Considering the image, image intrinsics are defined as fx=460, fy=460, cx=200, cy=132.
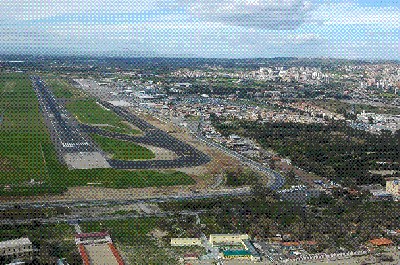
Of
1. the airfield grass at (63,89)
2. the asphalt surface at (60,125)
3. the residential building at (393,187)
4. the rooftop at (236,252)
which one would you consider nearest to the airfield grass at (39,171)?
the asphalt surface at (60,125)

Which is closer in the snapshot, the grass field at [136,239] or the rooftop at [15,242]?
the rooftop at [15,242]

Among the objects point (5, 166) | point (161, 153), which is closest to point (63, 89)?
point (161, 153)

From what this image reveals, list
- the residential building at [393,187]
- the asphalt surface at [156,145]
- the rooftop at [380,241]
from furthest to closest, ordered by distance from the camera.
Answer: the asphalt surface at [156,145] → the residential building at [393,187] → the rooftop at [380,241]

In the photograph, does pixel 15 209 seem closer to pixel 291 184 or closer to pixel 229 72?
pixel 291 184

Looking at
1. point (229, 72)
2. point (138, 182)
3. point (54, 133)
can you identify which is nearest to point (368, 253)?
point (138, 182)

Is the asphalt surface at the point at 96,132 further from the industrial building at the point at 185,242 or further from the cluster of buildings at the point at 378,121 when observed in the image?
the cluster of buildings at the point at 378,121

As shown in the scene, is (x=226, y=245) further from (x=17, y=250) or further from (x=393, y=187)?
(x=393, y=187)
